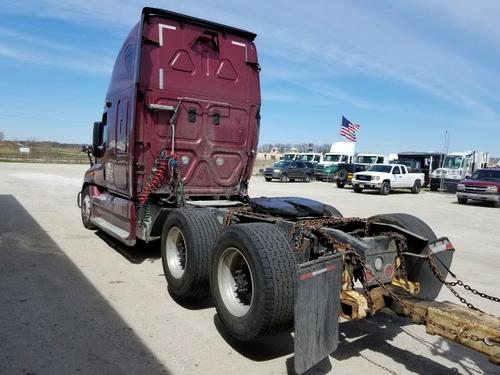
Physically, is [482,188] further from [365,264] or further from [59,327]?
[59,327]

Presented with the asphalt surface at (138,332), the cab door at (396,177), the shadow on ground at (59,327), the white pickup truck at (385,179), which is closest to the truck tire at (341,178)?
the white pickup truck at (385,179)

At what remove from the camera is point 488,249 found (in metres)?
9.36

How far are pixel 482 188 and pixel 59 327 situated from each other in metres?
21.2

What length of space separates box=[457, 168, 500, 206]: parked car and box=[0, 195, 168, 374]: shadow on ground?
1982cm

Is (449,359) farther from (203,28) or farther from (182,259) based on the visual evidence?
(203,28)

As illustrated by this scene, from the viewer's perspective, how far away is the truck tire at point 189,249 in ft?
15.3

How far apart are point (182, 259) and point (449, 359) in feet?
9.58

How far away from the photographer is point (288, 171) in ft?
112

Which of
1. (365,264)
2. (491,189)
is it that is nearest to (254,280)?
(365,264)

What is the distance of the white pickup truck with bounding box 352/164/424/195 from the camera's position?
25.8 m

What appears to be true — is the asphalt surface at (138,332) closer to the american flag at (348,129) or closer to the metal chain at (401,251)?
the metal chain at (401,251)

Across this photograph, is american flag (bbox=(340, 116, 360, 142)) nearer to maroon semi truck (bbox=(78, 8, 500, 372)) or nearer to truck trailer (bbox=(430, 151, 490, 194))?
truck trailer (bbox=(430, 151, 490, 194))

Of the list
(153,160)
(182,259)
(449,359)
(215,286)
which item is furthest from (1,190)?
(449,359)

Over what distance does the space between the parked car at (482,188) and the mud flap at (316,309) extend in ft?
66.4
